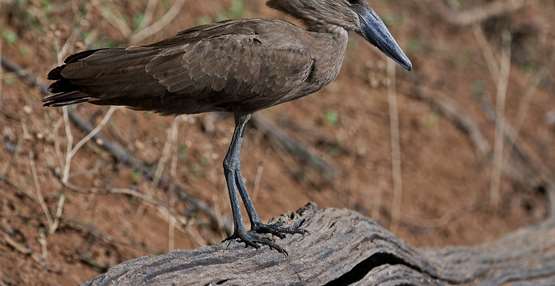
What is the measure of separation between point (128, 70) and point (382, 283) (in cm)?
176

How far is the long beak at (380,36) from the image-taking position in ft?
17.6

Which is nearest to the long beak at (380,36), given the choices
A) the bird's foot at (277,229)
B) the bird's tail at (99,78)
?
the bird's foot at (277,229)

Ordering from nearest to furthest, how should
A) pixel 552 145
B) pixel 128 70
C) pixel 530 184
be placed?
pixel 128 70 → pixel 530 184 → pixel 552 145

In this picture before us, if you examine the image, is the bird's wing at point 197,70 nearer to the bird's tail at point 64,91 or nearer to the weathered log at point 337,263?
the bird's tail at point 64,91

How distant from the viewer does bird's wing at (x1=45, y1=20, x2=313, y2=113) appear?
479 centimetres

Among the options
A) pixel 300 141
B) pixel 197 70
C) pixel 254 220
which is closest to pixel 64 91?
pixel 197 70

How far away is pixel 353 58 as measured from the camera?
10.1m

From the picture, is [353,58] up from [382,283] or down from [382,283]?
up

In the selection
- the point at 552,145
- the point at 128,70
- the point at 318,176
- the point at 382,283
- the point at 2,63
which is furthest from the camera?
the point at 552,145

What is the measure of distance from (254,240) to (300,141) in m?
4.02

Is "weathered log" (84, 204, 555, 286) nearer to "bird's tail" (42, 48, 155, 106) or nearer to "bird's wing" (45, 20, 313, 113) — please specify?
"bird's wing" (45, 20, 313, 113)

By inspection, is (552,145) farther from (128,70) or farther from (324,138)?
(128,70)

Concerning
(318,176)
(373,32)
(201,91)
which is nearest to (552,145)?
(318,176)

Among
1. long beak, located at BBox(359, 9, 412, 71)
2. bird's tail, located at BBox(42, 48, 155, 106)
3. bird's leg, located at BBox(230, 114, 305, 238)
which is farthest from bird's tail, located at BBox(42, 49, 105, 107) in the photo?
long beak, located at BBox(359, 9, 412, 71)
